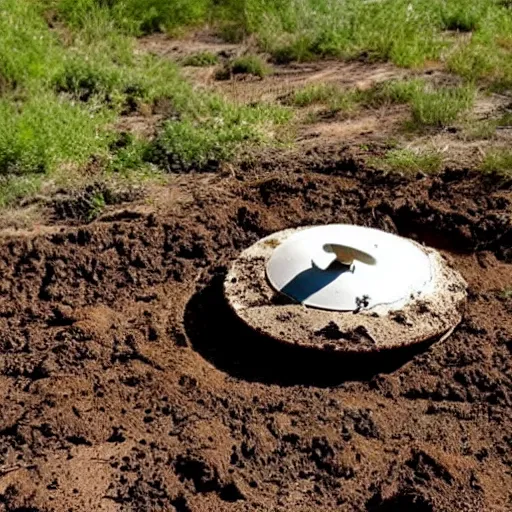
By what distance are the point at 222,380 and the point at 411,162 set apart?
229 centimetres

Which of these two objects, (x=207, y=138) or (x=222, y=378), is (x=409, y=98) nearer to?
(x=207, y=138)

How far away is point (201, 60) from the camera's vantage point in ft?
26.1

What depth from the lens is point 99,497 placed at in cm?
357

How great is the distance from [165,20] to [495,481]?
250 inches

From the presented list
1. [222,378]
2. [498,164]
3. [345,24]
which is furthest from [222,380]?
[345,24]

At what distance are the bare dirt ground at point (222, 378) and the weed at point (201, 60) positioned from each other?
8.58ft

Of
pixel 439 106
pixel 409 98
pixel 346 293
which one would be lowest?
pixel 409 98

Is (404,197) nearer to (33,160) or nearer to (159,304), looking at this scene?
(159,304)

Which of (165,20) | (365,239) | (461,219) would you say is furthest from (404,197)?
(165,20)

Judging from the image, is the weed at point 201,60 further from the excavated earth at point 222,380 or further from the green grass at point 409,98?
the excavated earth at point 222,380

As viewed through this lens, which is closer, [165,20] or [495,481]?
[495,481]

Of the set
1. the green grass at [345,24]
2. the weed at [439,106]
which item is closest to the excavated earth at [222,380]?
the weed at [439,106]

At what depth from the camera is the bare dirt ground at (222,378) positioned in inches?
142

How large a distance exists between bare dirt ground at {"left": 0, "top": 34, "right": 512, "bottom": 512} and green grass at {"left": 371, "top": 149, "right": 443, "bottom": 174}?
0.16 m
